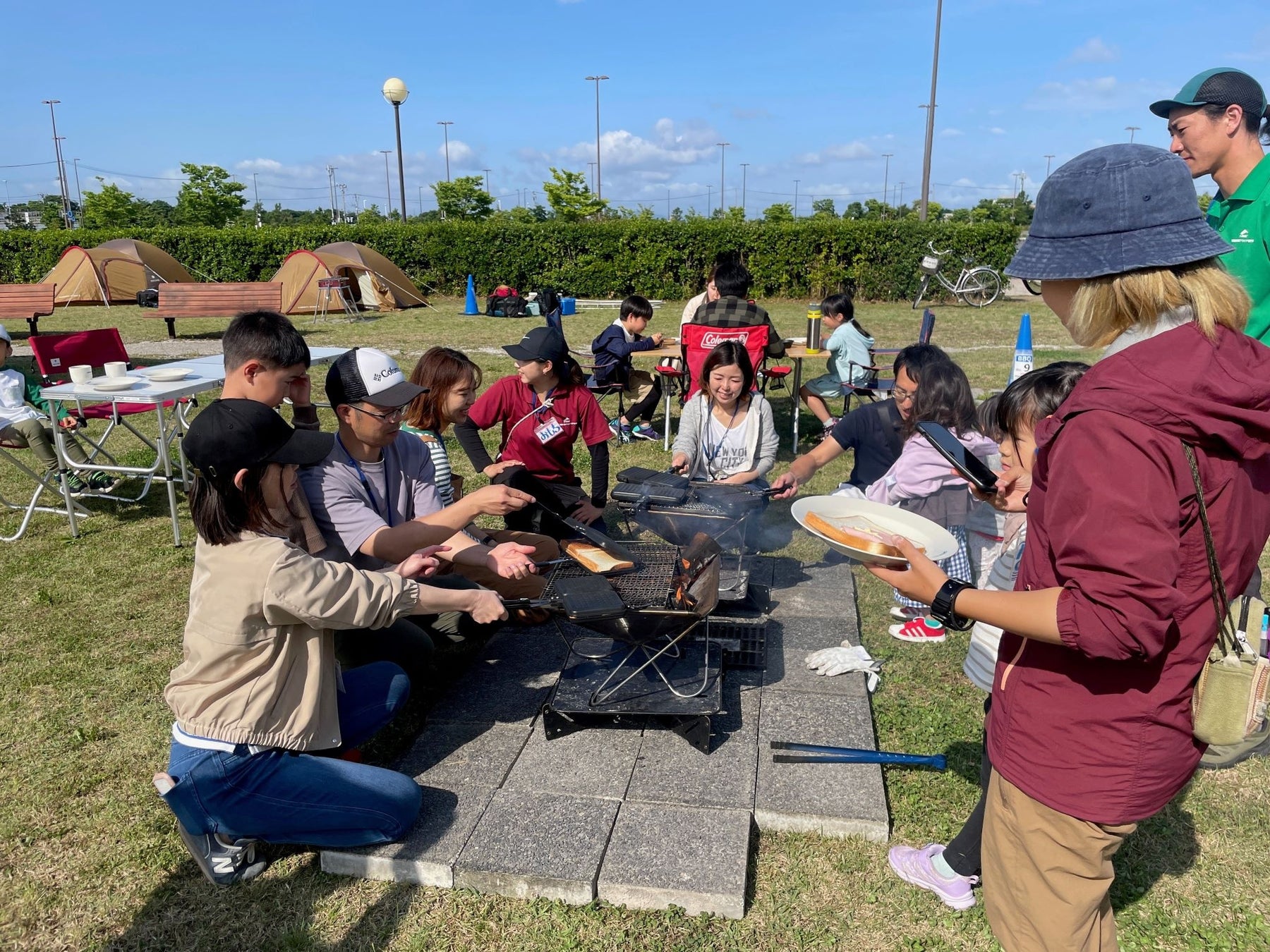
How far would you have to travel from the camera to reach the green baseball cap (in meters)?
3.41

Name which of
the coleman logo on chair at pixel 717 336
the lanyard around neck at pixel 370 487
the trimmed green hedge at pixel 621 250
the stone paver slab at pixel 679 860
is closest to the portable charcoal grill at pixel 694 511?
the lanyard around neck at pixel 370 487

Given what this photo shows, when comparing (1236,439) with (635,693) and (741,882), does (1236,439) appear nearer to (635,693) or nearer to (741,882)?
(741,882)

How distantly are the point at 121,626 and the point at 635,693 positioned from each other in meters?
3.04

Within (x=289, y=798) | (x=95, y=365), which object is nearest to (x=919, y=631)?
(x=289, y=798)

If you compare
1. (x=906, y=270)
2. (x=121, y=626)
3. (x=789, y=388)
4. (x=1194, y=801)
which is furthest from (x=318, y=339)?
(x=1194, y=801)

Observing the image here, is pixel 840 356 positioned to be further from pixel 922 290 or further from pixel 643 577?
pixel 922 290

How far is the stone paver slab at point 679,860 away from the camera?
2537mm

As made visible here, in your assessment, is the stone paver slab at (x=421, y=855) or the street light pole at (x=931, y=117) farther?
the street light pole at (x=931, y=117)

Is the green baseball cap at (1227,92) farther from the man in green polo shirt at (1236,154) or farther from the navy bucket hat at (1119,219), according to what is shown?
the navy bucket hat at (1119,219)

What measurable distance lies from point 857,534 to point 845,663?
1.72 m

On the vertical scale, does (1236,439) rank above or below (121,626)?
above

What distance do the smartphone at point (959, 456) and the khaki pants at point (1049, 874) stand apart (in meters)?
0.91

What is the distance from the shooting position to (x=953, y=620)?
1.76m

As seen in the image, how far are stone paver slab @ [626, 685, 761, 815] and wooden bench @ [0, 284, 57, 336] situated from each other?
14008 mm
